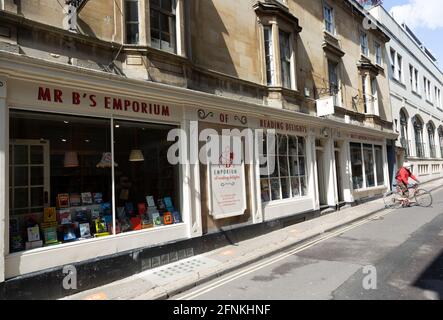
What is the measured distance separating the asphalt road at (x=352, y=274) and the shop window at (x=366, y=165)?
784 cm

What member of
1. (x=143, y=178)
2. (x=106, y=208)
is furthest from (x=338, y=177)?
(x=106, y=208)

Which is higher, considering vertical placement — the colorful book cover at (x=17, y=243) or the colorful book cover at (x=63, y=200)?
the colorful book cover at (x=63, y=200)

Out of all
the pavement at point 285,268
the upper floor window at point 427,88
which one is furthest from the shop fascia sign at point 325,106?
the upper floor window at point 427,88

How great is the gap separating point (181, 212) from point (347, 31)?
14691 mm

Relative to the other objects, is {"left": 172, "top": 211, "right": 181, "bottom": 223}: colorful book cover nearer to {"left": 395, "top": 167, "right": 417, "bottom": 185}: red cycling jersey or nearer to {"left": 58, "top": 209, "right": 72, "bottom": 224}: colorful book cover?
{"left": 58, "top": 209, "right": 72, "bottom": 224}: colorful book cover

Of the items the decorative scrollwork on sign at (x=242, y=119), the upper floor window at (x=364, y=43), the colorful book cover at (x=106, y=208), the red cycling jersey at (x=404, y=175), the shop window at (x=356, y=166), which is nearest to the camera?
the colorful book cover at (x=106, y=208)

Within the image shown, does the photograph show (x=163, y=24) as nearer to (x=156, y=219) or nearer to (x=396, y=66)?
(x=156, y=219)

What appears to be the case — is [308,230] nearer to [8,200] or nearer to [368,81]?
[8,200]

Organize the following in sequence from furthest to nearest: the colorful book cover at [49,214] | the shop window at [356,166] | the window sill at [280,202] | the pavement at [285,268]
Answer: the shop window at [356,166] < the window sill at [280,202] < the colorful book cover at [49,214] < the pavement at [285,268]

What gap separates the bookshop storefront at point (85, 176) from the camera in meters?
5.77

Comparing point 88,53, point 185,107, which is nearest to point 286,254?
point 185,107

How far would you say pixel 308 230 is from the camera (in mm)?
10156

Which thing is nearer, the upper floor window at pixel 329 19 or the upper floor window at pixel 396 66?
the upper floor window at pixel 329 19

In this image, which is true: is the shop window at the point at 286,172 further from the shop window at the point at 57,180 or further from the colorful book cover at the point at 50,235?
the colorful book cover at the point at 50,235
